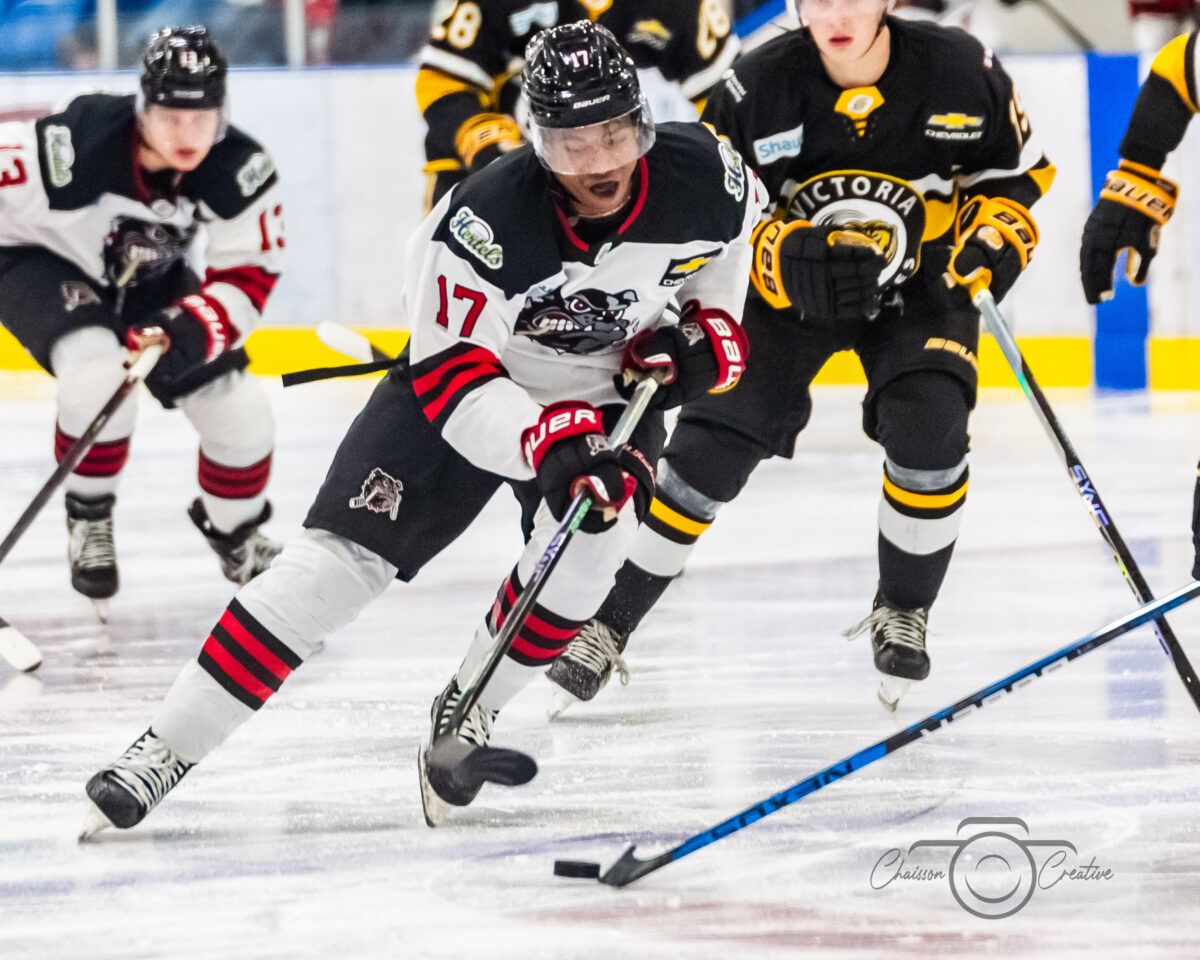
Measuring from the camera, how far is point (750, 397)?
2898mm

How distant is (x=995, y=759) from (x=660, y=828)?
516 millimetres

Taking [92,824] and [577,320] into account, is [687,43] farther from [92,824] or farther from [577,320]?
[92,824]

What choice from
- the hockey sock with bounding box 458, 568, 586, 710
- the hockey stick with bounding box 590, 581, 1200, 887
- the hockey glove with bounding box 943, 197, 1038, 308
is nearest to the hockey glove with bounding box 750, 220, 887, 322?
the hockey glove with bounding box 943, 197, 1038, 308

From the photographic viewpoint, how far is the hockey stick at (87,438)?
3.14 m

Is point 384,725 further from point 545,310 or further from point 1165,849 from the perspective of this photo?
point 1165,849

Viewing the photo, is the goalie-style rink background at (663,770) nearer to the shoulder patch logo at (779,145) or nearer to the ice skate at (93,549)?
the ice skate at (93,549)

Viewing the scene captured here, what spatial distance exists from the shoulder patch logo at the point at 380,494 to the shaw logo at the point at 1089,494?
2.97ft

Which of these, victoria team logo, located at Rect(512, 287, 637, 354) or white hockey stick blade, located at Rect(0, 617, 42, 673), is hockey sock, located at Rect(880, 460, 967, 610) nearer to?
victoria team logo, located at Rect(512, 287, 637, 354)

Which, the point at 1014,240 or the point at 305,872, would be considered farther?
the point at 1014,240

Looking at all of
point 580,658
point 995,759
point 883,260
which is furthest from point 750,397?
point 995,759

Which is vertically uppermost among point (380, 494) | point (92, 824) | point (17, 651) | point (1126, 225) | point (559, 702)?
point (1126, 225)

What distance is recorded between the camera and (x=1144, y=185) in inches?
113

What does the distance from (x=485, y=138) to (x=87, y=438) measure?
1222 millimetres

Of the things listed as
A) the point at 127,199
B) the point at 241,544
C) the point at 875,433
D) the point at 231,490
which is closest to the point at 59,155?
the point at 127,199
